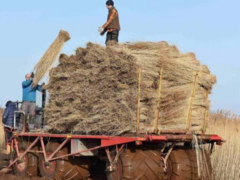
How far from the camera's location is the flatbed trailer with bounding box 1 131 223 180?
931 cm

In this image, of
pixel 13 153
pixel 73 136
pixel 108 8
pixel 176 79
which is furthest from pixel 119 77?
pixel 13 153

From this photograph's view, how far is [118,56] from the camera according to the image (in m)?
9.50

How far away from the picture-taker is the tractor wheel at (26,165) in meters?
11.7

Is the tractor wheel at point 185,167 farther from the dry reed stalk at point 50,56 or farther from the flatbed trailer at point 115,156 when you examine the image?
the dry reed stalk at point 50,56

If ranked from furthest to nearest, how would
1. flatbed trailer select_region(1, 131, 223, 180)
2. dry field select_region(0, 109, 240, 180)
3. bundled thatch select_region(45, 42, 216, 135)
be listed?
dry field select_region(0, 109, 240, 180), flatbed trailer select_region(1, 131, 223, 180), bundled thatch select_region(45, 42, 216, 135)

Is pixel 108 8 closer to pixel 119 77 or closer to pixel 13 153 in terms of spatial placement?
pixel 119 77

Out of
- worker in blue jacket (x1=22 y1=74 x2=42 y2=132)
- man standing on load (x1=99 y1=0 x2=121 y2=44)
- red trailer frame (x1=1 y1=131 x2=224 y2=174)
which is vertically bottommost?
red trailer frame (x1=1 y1=131 x2=224 y2=174)

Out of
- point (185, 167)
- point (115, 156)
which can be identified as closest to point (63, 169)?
point (115, 156)

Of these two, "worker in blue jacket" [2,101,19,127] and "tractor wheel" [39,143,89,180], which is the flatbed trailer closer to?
"tractor wheel" [39,143,89,180]

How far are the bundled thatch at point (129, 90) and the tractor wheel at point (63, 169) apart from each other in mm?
795

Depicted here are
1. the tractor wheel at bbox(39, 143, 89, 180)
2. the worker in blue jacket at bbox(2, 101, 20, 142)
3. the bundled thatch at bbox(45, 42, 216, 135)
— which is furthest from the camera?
the worker in blue jacket at bbox(2, 101, 20, 142)

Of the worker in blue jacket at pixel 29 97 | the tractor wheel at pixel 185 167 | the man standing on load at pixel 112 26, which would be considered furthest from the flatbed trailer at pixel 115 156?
the man standing on load at pixel 112 26

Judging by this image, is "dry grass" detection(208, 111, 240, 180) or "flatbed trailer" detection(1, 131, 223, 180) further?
"dry grass" detection(208, 111, 240, 180)

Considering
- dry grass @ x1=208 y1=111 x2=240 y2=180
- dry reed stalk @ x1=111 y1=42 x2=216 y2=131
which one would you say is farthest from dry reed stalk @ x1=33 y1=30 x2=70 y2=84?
dry grass @ x1=208 y1=111 x2=240 y2=180
